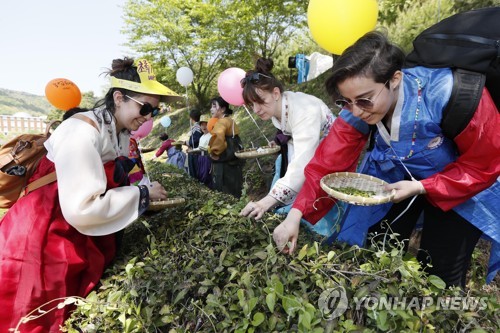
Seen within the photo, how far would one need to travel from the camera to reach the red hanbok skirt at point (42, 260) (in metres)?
1.55

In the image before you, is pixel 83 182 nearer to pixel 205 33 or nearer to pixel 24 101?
pixel 205 33

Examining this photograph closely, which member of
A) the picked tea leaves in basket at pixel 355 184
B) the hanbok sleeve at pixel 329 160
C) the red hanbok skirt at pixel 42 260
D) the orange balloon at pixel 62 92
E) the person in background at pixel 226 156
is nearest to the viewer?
the red hanbok skirt at pixel 42 260

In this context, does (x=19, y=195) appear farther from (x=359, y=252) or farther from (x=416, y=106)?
(x=416, y=106)

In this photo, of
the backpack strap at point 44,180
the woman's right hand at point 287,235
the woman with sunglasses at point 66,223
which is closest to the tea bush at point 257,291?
the woman's right hand at point 287,235

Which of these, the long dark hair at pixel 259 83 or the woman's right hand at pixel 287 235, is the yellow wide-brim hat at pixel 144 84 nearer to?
the long dark hair at pixel 259 83

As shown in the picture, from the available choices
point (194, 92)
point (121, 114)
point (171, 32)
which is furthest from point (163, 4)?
point (121, 114)

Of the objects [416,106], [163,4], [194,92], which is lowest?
[194,92]

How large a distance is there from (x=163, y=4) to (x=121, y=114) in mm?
18333

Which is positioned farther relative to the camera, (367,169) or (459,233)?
(367,169)

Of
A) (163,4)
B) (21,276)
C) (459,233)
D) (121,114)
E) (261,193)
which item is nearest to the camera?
(21,276)

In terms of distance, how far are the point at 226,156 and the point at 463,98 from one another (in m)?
4.16

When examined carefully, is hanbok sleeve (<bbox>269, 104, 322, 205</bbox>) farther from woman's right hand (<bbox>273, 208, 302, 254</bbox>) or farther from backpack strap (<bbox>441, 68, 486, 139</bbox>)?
backpack strap (<bbox>441, 68, 486, 139</bbox>)

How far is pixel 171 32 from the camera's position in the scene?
18062 mm

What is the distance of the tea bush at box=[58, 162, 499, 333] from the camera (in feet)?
Result: 3.53
